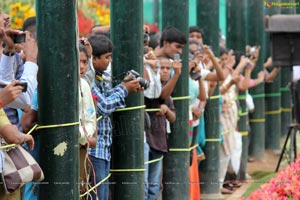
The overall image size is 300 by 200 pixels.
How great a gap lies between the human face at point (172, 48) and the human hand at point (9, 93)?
458 centimetres

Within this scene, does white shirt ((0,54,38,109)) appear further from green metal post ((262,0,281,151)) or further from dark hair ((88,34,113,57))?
green metal post ((262,0,281,151))

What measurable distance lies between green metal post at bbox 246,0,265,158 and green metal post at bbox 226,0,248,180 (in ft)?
3.53

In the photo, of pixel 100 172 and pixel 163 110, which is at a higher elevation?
pixel 163 110

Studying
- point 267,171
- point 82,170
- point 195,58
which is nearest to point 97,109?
point 82,170

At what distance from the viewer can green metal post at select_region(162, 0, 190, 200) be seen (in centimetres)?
1177

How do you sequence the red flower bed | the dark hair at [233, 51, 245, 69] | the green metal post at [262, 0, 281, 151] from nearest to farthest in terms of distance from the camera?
the red flower bed < the dark hair at [233, 51, 245, 69] < the green metal post at [262, 0, 281, 151]

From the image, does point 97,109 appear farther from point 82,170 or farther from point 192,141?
point 192,141

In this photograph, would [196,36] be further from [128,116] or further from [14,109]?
[14,109]

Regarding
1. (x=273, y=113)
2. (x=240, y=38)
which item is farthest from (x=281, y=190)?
(x=273, y=113)

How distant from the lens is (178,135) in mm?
11891

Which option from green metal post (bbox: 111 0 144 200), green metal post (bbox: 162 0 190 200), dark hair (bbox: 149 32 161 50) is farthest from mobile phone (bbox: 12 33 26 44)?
dark hair (bbox: 149 32 161 50)

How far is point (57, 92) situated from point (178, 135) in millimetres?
4442

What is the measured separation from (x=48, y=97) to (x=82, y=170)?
1.10 m

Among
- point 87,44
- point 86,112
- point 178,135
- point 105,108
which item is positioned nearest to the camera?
point 86,112
